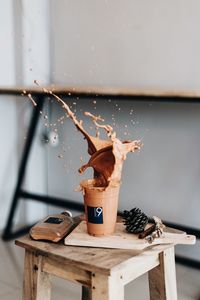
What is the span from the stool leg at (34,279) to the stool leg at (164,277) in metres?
0.32

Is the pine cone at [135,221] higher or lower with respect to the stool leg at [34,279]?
higher

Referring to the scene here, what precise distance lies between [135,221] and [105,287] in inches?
9.3

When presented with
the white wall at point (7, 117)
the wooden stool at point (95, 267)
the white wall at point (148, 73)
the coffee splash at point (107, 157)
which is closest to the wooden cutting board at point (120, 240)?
the wooden stool at point (95, 267)

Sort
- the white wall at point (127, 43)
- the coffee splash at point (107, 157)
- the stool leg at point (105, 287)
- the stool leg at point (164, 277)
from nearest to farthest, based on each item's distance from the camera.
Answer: the stool leg at point (105, 287)
the coffee splash at point (107, 157)
the stool leg at point (164, 277)
the white wall at point (127, 43)

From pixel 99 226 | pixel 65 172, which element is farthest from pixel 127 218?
pixel 65 172

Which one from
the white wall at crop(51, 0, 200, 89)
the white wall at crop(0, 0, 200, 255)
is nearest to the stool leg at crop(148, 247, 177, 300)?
the white wall at crop(0, 0, 200, 255)

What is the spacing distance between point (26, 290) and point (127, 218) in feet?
1.11

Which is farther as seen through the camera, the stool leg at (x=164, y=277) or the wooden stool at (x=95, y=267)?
the stool leg at (x=164, y=277)

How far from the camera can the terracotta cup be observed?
1242 mm

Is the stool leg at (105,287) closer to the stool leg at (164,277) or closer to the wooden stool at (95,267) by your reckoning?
the wooden stool at (95,267)

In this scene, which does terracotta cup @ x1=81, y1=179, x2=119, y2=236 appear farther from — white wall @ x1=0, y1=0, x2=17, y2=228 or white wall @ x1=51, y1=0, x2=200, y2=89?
white wall @ x1=0, y1=0, x2=17, y2=228

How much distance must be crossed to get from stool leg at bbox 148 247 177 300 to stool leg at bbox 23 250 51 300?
32 cm

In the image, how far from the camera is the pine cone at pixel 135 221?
1.29m

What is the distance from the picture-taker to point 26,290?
4.22 feet
